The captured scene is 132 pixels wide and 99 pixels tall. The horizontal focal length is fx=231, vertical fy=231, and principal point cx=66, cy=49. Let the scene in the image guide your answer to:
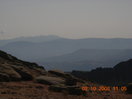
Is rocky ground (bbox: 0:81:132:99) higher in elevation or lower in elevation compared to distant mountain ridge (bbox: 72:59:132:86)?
higher

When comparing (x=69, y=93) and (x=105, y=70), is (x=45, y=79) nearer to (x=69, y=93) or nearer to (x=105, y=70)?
(x=69, y=93)

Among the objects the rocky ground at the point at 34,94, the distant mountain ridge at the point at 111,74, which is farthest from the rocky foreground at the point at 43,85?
the distant mountain ridge at the point at 111,74

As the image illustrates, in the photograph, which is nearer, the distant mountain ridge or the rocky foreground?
the rocky foreground

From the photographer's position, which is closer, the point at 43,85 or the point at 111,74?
the point at 43,85

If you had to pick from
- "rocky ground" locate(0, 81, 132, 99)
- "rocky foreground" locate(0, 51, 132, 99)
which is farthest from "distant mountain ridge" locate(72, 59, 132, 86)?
"rocky ground" locate(0, 81, 132, 99)

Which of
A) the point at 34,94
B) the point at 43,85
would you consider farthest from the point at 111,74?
the point at 34,94

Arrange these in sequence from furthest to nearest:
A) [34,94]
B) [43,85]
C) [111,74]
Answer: [111,74] → [43,85] → [34,94]

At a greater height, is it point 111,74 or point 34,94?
point 34,94

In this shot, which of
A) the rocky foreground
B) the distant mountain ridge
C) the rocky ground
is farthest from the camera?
the distant mountain ridge

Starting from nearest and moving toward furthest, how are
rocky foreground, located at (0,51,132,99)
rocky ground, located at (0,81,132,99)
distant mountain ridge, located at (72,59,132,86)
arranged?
rocky ground, located at (0,81,132,99) → rocky foreground, located at (0,51,132,99) → distant mountain ridge, located at (72,59,132,86)

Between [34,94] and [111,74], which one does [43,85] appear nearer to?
[34,94]

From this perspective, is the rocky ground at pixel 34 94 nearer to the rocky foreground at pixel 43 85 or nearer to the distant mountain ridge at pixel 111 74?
the rocky foreground at pixel 43 85

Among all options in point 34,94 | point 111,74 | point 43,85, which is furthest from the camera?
point 111,74

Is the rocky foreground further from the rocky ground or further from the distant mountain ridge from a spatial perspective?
the distant mountain ridge
